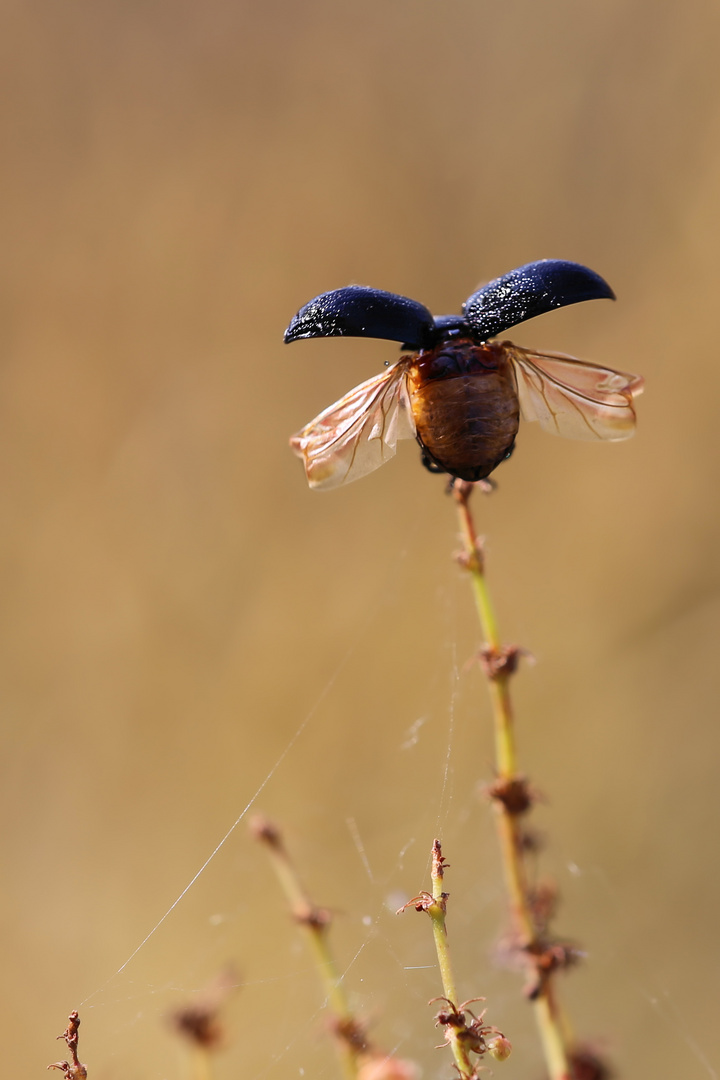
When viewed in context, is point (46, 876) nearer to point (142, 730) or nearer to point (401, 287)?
point (142, 730)

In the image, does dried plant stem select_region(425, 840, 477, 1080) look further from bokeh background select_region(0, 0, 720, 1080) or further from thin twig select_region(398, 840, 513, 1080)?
bokeh background select_region(0, 0, 720, 1080)

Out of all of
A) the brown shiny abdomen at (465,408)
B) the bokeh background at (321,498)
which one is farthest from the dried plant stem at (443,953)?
the bokeh background at (321,498)

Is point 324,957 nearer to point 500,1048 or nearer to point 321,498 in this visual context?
point 500,1048

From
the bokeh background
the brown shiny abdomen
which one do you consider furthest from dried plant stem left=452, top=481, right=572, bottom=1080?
the bokeh background

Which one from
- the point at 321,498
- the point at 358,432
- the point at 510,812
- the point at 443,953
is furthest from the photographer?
the point at 321,498

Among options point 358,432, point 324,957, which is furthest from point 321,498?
point 324,957
